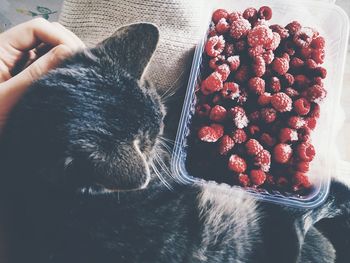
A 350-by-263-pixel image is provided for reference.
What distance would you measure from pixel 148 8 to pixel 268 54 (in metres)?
0.36

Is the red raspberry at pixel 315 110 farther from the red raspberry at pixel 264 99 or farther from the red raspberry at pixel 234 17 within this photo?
the red raspberry at pixel 234 17

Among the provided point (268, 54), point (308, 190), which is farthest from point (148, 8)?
point (308, 190)

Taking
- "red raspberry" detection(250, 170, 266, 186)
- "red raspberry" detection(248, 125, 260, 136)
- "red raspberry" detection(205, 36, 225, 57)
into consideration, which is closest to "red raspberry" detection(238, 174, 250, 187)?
"red raspberry" detection(250, 170, 266, 186)

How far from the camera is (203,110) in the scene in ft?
3.34

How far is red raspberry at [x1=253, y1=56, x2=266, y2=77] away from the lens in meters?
0.98

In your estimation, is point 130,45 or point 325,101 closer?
point 130,45

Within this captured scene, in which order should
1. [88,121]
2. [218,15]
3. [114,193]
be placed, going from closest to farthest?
1. [88,121]
2. [114,193]
3. [218,15]

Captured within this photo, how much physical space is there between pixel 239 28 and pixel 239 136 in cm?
28

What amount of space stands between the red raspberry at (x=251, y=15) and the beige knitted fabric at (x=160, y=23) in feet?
0.47

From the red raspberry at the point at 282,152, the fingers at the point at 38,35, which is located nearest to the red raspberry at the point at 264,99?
the red raspberry at the point at 282,152

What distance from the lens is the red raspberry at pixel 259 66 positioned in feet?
3.20

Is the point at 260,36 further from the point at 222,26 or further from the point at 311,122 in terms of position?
the point at 311,122

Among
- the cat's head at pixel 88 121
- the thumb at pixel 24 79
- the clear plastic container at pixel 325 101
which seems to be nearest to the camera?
the cat's head at pixel 88 121

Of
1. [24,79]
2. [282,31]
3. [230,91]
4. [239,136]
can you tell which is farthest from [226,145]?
[24,79]
